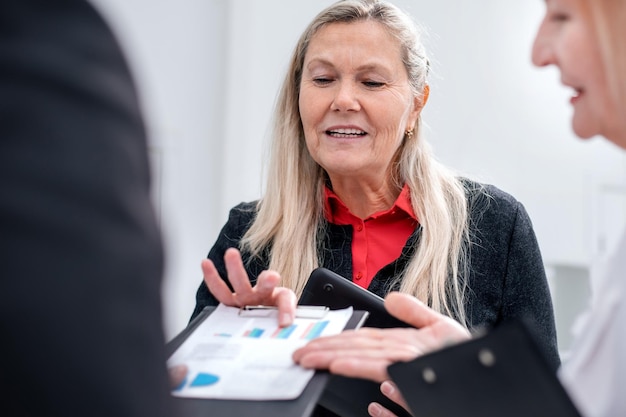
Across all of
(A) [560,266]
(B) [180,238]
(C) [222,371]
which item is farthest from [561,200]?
(C) [222,371]

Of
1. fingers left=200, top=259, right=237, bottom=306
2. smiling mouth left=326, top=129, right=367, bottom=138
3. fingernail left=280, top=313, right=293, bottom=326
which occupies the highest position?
smiling mouth left=326, top=129, right=367, bottom=138

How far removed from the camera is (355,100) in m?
2.06

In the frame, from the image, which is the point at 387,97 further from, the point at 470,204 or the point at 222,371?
the point at 222,371

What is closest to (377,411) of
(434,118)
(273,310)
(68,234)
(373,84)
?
(273,310)

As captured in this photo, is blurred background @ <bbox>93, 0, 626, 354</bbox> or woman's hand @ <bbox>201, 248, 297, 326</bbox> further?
blurred background @ <bbox>93, 0, 626, 354</bbox>

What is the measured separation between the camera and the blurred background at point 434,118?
3.48m

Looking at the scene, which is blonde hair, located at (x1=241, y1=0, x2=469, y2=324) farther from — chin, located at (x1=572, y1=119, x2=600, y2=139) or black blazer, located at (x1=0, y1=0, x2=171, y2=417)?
black blazer, located at (x1=0, y1=0, x2=171, y2=417)

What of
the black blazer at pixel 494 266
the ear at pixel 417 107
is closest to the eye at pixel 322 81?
the ear at pixel 417 107

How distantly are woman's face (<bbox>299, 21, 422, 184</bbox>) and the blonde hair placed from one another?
59mm

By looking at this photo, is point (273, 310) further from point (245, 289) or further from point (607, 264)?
point (607, 264)

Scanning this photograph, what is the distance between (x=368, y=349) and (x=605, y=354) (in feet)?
1.01

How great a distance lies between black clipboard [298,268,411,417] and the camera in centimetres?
145

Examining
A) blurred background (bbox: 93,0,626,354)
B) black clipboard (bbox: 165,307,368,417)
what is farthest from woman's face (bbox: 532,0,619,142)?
blurred background (bbox: 93,0,626,354)

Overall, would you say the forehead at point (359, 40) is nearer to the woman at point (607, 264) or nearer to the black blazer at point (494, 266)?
the black blazer at point (494, 266)
